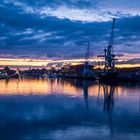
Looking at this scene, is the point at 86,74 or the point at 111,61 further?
the point at 86,74

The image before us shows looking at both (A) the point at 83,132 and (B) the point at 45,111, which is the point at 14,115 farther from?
(A) the point at 83,132

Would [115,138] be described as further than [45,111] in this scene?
No

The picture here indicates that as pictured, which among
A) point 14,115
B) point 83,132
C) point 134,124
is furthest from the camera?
point 14,115

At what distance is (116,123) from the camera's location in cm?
2169

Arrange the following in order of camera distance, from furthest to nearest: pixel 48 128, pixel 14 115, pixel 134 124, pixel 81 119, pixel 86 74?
pixel 86 74 < pixel 14 115 < pixel 81 119 < pixel 134 124 < pixel 48 128

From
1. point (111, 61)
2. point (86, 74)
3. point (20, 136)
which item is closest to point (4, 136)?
point (20, 136)

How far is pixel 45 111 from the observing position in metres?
27.7

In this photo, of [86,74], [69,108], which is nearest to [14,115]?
[69,108]

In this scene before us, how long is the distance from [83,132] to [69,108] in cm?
1138

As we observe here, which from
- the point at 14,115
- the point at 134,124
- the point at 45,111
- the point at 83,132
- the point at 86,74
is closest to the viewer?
the point at 83,132

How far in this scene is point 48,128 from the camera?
65.4ft

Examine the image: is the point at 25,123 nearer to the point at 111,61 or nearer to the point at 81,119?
the point at 81,119

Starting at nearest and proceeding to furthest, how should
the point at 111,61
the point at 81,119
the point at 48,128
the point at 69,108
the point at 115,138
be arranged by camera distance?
the point at 115,138 < the point at 48,128 < the point at 81,119 < the point at 69,108 < the point at 111,61

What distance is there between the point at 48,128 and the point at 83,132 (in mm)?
2067
